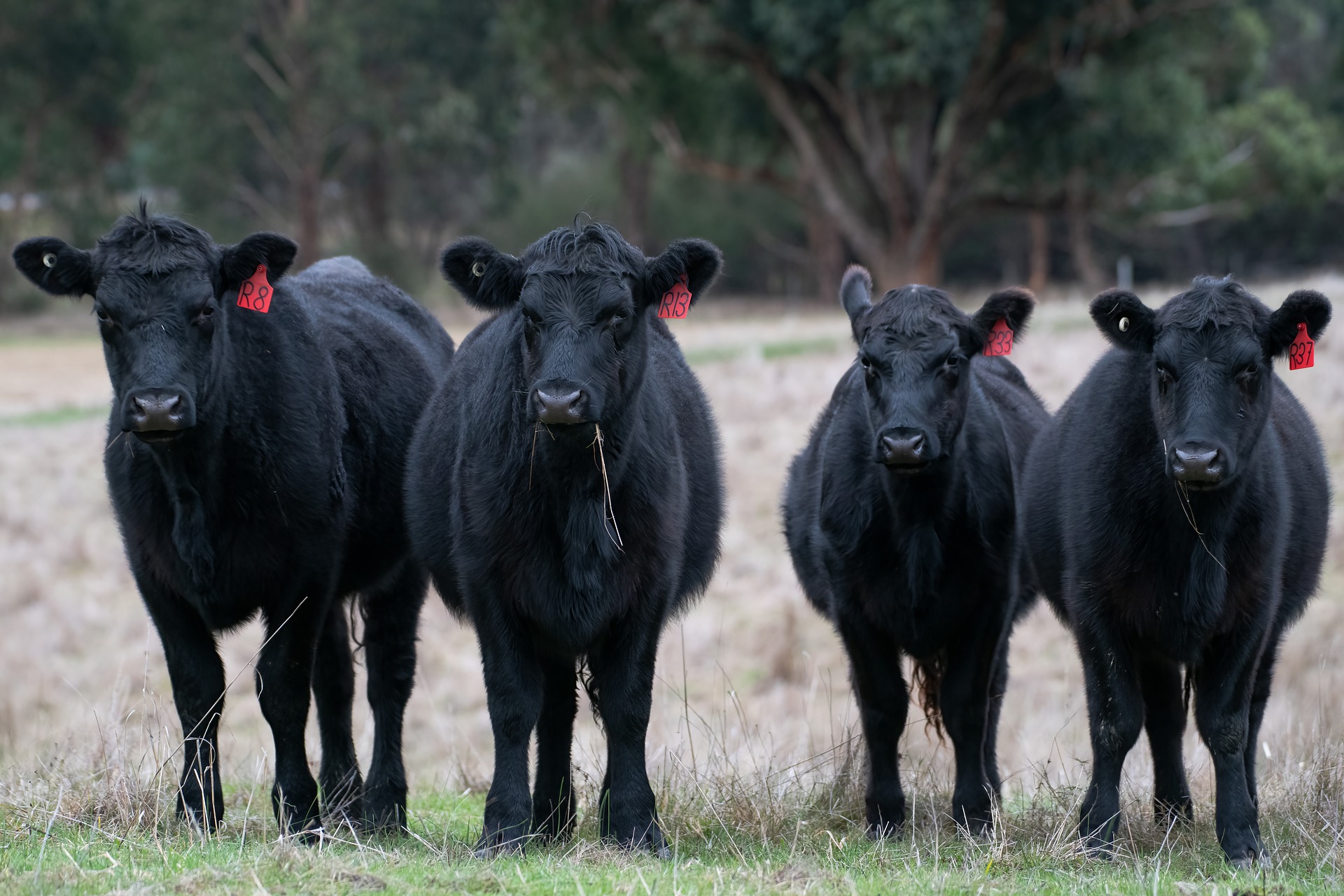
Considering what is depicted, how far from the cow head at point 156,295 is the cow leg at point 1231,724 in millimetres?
4114

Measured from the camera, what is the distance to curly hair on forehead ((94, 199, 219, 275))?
19.5ft

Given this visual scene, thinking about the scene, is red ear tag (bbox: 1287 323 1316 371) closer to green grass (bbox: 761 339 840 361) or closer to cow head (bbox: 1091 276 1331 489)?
cow head (bbox: 1091 276 1331 489)

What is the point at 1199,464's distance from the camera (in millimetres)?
5484

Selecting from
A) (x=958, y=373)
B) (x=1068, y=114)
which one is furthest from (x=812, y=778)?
(x=1068, y=114)

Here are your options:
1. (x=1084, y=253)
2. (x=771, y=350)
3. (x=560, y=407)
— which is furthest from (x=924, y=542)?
(x=1084, y=253)

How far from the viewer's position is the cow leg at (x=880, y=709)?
6684mm

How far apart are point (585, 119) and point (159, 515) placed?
5144 centimetres

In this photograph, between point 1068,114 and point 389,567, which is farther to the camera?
point 1068,114

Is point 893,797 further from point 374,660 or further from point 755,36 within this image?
point 755,36

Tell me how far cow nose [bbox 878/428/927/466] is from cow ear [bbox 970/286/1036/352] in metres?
0.82

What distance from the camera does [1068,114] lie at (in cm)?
3139


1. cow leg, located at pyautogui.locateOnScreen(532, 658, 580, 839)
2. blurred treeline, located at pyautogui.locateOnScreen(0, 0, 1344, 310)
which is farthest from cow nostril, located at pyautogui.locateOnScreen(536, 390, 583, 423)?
blurred treeline, located at pyautogui.locateOnScreen(0, 0, 1344, 310)

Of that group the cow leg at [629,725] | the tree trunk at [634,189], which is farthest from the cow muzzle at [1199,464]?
the tree trunk at [634,189]

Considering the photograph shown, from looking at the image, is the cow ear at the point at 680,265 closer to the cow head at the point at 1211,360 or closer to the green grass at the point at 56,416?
the cow head at the point at 1211,360
